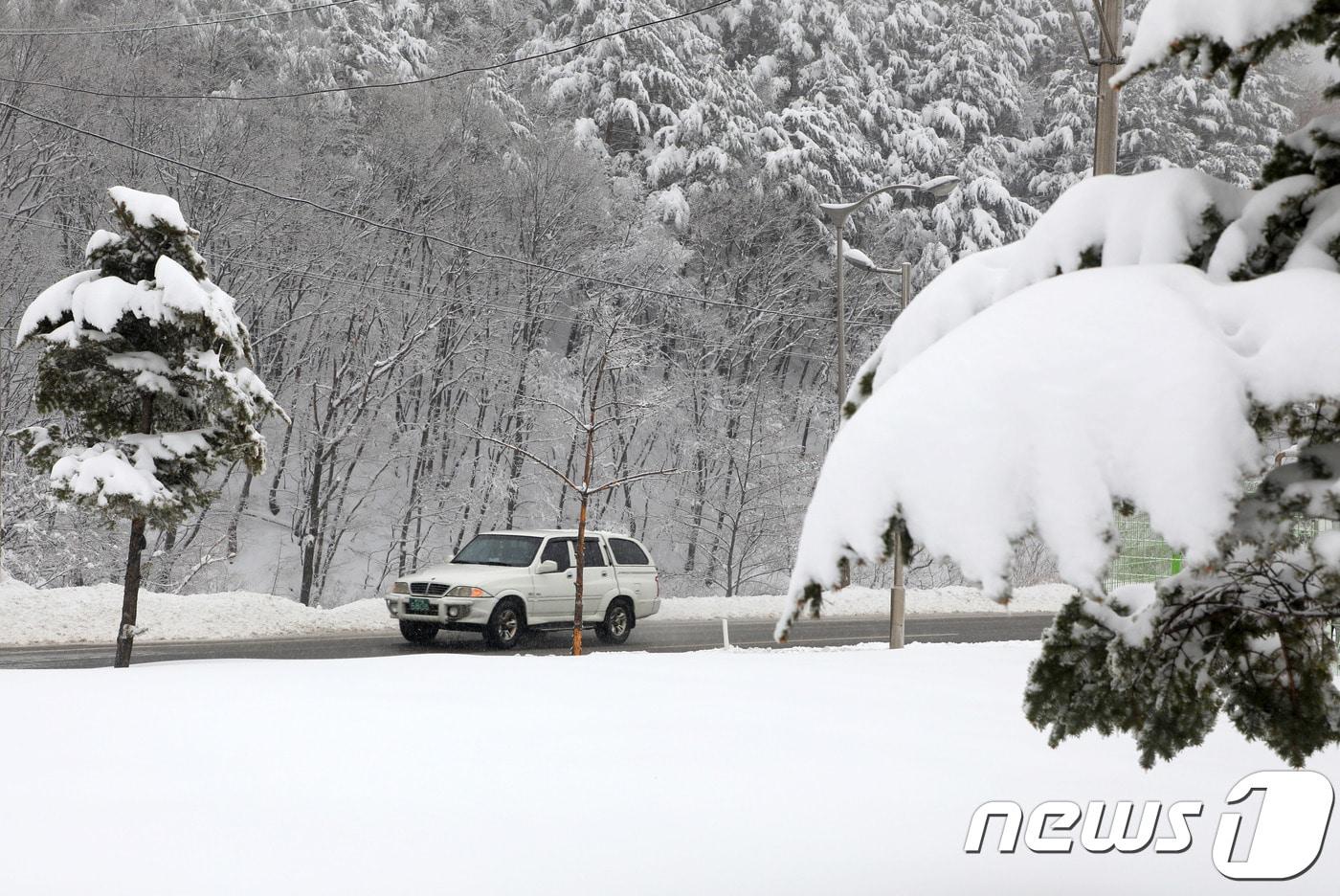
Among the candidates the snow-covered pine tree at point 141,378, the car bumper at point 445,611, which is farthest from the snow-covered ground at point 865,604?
the snow-covered pine tree at point 141,378

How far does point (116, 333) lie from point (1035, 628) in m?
18.0

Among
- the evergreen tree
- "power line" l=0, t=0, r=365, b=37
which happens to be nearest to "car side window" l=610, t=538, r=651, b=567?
"power line" l=0, t=0, r=365, b=37

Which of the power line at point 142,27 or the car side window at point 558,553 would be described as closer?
the car side window at point 558,553

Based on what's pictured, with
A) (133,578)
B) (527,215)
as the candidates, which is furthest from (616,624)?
(527,215)

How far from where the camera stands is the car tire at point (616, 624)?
64.3 feet

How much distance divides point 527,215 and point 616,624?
17.1m

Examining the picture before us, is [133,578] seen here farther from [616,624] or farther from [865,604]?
[865,604]

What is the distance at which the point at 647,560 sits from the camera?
20469 millimetres

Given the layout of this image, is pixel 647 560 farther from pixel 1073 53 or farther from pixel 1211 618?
pixel 1073 53

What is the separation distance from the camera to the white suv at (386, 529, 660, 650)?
1766 cm

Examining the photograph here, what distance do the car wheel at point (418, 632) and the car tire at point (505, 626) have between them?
0.86m

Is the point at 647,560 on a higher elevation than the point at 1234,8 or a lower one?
lower

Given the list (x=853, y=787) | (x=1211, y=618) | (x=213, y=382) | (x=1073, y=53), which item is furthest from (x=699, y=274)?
(x=1211, y=618)

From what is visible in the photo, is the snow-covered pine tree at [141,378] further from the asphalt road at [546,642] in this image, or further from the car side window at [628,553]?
the car side window at [628,553]
